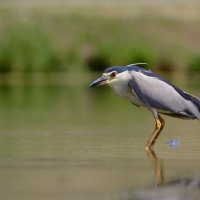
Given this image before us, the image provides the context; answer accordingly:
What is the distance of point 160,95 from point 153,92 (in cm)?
8

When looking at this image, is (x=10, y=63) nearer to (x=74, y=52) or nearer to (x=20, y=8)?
(x=74, y=52)

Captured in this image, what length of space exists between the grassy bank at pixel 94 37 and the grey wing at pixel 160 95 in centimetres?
2309

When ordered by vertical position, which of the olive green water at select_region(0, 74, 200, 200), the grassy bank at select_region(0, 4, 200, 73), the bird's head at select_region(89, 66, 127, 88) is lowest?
the grassy bank at select_region(0, 4, 200, 73)

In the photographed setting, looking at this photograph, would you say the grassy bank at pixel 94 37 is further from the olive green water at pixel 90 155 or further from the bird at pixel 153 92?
the bird at pixel 153 92

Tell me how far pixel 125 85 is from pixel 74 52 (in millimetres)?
25354

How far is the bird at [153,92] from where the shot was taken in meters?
Answer: 12.4

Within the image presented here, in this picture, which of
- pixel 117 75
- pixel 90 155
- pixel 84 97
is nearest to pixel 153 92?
pixel 117 75

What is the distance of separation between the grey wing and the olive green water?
41cm

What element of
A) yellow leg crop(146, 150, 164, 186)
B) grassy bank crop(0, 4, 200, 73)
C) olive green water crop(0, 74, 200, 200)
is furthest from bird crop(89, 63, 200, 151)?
grassy bank crop(0, 4, 200, 73)

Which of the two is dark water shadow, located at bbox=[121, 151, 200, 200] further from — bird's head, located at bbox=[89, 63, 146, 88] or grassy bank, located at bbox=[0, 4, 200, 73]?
grassy bank, located at bbox=[0, 4, 200, 73]

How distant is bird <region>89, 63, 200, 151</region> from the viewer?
12.4 meters

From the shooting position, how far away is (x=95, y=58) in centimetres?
3759

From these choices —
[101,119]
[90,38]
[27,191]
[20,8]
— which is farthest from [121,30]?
[27,191]

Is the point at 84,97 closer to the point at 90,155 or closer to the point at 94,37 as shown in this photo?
the point at 90,155
